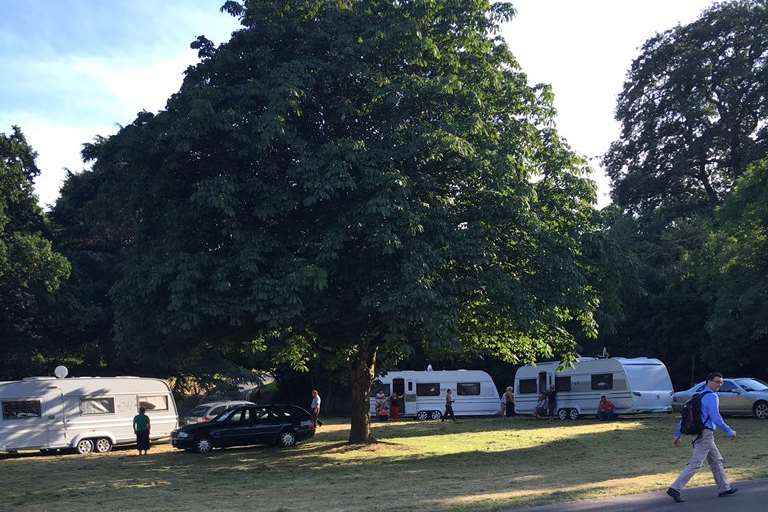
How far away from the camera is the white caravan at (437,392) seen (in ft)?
130

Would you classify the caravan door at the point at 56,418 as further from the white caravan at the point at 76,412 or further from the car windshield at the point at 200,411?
the car windshield at the point at 200,411

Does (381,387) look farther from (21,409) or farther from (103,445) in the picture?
(21,409)

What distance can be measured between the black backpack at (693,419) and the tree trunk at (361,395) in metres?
12.4

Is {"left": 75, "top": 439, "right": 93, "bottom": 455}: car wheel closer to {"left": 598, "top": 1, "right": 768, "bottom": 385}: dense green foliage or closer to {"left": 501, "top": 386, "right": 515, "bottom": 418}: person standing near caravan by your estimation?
{"left": 501, "top": 386, "right": 515, "bottom": 418}: person standing near caravan

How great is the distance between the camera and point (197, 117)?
55.7ft

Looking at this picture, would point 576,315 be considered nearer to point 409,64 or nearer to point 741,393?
point 409,64

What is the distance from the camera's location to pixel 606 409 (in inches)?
1319

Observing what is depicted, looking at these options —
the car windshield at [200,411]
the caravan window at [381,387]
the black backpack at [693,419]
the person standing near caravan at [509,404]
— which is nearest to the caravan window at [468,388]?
the person standing near caravan at [509,404]

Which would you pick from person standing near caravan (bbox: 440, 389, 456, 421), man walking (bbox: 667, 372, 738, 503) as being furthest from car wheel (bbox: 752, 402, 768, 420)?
man walking (bbox: 667, 372, 738, 503)

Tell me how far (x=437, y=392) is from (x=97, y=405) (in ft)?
60.0

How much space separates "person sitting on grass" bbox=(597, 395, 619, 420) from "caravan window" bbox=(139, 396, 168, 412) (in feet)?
60.4

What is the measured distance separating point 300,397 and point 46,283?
19871 mm

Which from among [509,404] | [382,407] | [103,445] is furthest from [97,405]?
[509,404]

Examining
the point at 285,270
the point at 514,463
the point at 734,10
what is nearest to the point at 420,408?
the point at 514,463
